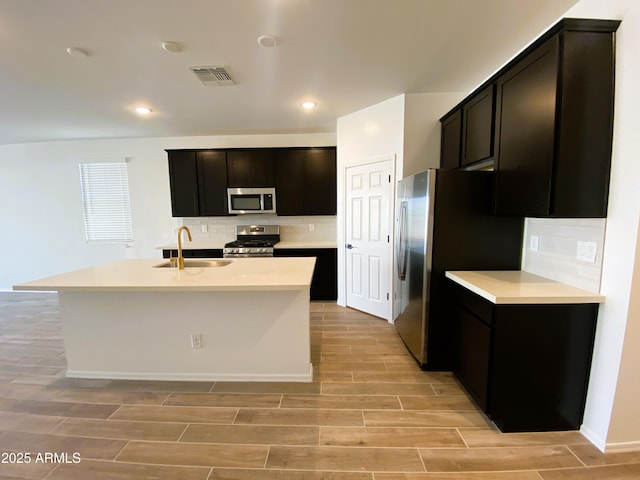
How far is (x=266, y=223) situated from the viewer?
Answer: 444cm

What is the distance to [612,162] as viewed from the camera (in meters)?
1.44

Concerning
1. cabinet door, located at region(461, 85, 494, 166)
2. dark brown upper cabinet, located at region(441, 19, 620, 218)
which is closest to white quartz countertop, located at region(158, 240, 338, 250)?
cabinet door, located at region(461, 85, 494, 166)

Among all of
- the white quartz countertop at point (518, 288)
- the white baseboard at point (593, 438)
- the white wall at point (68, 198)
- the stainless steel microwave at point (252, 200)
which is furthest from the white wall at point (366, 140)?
the white baseboard at point (593, 438)

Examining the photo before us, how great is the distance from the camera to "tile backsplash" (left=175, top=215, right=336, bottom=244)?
4.39 metres

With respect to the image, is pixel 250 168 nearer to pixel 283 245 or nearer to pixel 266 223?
pixel 266 223

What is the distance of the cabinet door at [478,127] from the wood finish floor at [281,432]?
1.85m

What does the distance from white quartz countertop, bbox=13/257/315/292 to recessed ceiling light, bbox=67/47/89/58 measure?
170 centimetres

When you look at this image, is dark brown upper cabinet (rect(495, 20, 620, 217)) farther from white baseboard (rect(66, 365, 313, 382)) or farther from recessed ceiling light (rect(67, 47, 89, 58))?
recessed ceiling light (rect(67, 47, 89, 58))

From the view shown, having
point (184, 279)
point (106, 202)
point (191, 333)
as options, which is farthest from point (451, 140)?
point (106, 202)

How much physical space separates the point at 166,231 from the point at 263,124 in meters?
2.47

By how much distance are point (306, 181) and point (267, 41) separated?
2.27m

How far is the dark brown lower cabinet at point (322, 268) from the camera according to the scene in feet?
12.9

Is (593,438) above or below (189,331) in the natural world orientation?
below

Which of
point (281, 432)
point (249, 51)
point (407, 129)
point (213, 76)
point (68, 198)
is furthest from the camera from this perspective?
point (68, 198)
